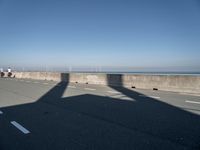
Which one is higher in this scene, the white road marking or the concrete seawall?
the concrete seawall

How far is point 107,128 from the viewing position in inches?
209

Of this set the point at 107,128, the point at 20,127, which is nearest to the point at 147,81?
the point at 107,128

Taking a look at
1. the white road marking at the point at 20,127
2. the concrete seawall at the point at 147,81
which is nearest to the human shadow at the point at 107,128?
the white road marking at the point at 20,127

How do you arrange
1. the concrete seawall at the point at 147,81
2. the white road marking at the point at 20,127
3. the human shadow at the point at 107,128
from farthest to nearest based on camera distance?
the concrete seawall at the point at 147,81
the white road marking at the point at 20,127
the human shadow at the point at 107,128

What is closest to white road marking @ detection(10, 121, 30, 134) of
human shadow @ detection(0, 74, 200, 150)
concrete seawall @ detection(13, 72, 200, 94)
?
human shadow @ detection(0, 74, 200, 150)

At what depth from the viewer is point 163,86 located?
13.8 m

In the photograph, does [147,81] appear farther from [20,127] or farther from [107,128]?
[20,127]

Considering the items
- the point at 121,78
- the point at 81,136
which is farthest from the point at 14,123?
the point at 121,78

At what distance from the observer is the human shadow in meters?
4.23

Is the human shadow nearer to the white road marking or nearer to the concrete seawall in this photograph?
the white road marking

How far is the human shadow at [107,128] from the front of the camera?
4.23m

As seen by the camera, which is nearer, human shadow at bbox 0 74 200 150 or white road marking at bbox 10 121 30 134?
human shadow at bbox 0 74 200 150

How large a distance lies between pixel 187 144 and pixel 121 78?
12.7 meters

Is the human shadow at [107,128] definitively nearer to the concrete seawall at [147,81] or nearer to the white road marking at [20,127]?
the white road marking at [20,127]
